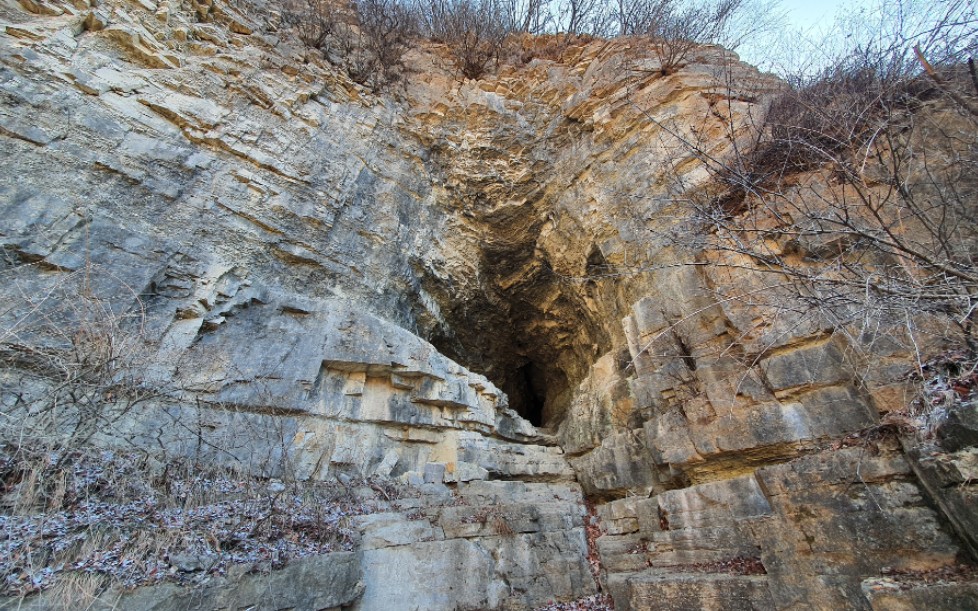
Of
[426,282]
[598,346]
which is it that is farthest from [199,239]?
[598,346]

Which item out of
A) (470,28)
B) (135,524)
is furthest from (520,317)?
(470,28)

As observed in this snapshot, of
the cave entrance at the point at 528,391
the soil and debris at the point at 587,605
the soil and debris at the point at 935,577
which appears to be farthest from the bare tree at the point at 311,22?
the soil and debris at the point at 935,577

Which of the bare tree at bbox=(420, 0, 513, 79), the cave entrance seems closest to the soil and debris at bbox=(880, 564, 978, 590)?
the cave entrance

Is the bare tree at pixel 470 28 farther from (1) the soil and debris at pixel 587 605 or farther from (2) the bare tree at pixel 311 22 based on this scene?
(1) the soil and debris at pixel 587 605

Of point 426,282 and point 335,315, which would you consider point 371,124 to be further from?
point 335,315

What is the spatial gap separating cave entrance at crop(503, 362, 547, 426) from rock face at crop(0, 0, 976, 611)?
2.97 metres

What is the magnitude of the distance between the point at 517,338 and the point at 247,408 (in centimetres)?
827

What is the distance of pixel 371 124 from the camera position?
32.3 feet

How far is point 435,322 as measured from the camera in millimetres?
10258

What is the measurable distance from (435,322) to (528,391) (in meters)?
5.64

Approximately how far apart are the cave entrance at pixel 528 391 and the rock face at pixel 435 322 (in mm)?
2972

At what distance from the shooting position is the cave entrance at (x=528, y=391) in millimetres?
13594

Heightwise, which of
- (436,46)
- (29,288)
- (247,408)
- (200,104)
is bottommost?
(247,408)

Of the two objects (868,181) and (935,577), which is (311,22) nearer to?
(868,181)
